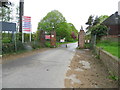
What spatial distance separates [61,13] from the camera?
92.8 ft

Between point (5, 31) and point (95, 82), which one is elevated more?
point (5, 31)

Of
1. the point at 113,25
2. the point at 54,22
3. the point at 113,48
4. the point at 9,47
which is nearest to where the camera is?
the point at 113,48

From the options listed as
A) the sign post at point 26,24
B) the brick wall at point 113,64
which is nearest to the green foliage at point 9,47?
the sign post at point 26,24

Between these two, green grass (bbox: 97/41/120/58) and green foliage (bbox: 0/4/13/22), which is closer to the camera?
green grass (bbox: 97/41/120/58)

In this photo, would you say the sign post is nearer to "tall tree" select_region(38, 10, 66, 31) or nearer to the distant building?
"tall tree" select_region(38, 10, 66, 31)

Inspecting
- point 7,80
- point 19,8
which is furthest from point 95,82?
point 19,8

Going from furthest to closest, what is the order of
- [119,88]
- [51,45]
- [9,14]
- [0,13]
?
[51,45]
[9,14]
[0,13]
[119,88]

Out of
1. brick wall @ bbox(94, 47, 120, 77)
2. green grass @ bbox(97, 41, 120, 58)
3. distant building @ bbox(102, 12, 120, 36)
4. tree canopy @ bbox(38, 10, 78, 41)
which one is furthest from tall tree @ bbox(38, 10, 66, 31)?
brick wall @ bbox(94, 47, 120, 77)

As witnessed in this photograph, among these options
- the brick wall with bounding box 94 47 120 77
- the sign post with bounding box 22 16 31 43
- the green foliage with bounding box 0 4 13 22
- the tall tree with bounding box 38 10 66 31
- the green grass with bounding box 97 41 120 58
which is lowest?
the brick wall with bounding box 94 47 120 77

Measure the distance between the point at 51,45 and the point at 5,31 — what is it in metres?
8.45

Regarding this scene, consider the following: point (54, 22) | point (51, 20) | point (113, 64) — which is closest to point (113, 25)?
point (54, 22)

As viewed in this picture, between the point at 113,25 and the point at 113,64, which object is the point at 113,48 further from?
the point at 113,25

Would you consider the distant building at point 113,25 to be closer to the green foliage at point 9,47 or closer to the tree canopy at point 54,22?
the tree canopy at point 54,22

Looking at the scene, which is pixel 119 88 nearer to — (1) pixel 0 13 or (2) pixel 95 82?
(2) pixel 95 82
